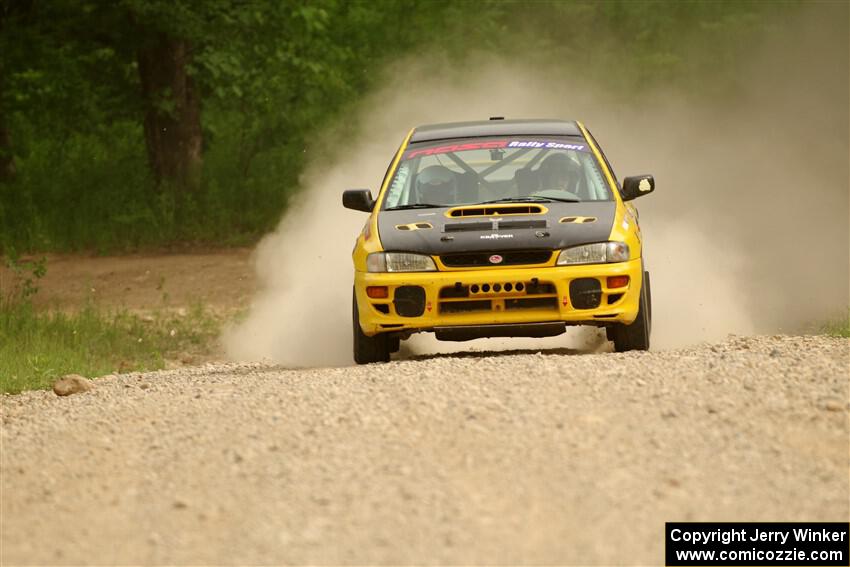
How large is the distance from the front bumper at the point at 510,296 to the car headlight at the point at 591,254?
0.05 meters

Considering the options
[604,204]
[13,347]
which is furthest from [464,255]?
[13,347]

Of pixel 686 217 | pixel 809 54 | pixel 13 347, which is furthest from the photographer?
pixel 809 54

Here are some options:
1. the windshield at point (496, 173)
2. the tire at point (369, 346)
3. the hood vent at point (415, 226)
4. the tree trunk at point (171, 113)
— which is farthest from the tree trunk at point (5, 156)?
the hood vent at point (415, 226)

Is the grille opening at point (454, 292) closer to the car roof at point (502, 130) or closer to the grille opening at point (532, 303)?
the grille opening at point (532, 303)

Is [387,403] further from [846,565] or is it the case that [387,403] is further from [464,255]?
[846,565]

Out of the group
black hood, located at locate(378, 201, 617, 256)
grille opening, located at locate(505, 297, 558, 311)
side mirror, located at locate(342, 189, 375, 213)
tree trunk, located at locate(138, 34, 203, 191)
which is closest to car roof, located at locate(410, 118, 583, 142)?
side mirror, located at locate(342, 189, 375, 213)

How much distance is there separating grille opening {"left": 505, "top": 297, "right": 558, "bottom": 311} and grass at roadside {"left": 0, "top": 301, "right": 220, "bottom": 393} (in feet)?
13.7

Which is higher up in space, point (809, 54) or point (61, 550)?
point (809, 54)

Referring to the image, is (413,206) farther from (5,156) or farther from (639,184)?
(5,156)

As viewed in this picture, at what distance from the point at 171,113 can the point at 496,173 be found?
13902 mm

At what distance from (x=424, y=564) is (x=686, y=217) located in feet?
63.0

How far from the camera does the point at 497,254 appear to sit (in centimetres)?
1114

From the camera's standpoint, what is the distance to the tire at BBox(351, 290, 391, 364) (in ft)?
38.5

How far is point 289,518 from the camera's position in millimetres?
7164
